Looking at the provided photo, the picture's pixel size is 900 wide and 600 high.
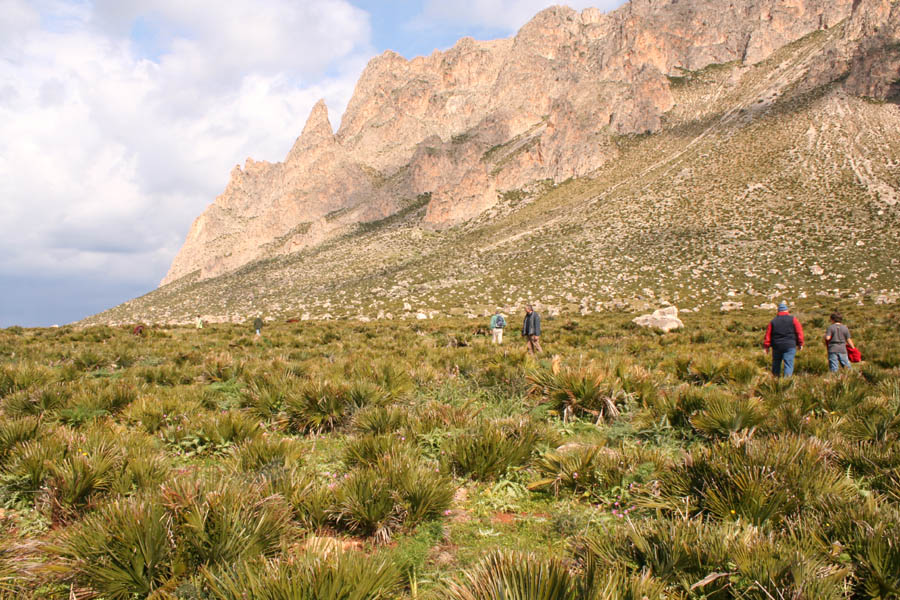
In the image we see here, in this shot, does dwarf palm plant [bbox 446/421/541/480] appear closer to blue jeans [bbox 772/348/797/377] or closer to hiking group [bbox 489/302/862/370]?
hiking group [bbox 489/302/862/370]

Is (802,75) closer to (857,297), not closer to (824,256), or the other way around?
(824,256)

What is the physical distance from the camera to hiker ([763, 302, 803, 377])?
9.06m

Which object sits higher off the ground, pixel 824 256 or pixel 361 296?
pixel 361 296

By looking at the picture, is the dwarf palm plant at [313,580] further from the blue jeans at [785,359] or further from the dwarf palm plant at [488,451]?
the blue jeans at [785,359]

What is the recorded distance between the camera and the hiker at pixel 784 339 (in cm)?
906

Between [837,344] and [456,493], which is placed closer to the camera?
[456,493]

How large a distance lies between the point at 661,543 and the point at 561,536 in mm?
854

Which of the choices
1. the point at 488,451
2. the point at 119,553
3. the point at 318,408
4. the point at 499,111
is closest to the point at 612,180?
the point at 499,111

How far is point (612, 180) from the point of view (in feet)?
220

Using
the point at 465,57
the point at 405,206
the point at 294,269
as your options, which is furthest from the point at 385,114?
the point at 294,269

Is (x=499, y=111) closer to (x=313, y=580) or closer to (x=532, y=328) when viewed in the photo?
(x=532, y=328)

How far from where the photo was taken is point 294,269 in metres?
72.5

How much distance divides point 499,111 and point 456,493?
125424mm

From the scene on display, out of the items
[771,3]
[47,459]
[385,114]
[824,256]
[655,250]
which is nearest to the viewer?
[47,459]
